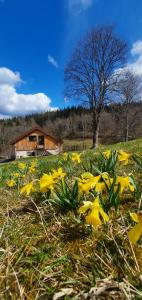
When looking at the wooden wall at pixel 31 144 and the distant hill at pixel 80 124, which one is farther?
the distant hill at pixel 80 124

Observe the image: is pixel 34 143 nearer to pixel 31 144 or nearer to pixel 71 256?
pixel 31 144

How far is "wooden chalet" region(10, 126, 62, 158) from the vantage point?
4472cm

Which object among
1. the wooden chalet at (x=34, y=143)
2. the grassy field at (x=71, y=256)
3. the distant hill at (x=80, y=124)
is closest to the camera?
the grassy field at (x=71, y=256)

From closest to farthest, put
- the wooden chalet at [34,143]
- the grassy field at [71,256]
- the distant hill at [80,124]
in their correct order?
the grassy field at [71,256] → the wooden chalet at [34,143] → the distant hill at [80,124]

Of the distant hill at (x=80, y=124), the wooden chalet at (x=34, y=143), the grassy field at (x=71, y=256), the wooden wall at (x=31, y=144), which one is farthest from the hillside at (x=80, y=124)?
the grassy field at (x=71, y=256)

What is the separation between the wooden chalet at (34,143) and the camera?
147 feet

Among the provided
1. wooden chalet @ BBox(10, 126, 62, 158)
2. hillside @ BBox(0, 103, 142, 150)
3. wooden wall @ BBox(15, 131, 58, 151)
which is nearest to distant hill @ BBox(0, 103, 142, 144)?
hillside @ BBox(0, 103, 142, 150)

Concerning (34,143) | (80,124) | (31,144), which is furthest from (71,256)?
(80,124)

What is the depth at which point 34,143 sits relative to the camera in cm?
4562

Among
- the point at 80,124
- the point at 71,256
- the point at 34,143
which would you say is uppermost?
the point at 80,124

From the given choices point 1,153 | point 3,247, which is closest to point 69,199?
point 3,247

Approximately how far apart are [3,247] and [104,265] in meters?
0.59

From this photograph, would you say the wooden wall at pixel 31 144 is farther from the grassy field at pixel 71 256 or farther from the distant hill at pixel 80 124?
the grassy field at pixel 71 256

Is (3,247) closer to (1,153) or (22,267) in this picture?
(22,267)
